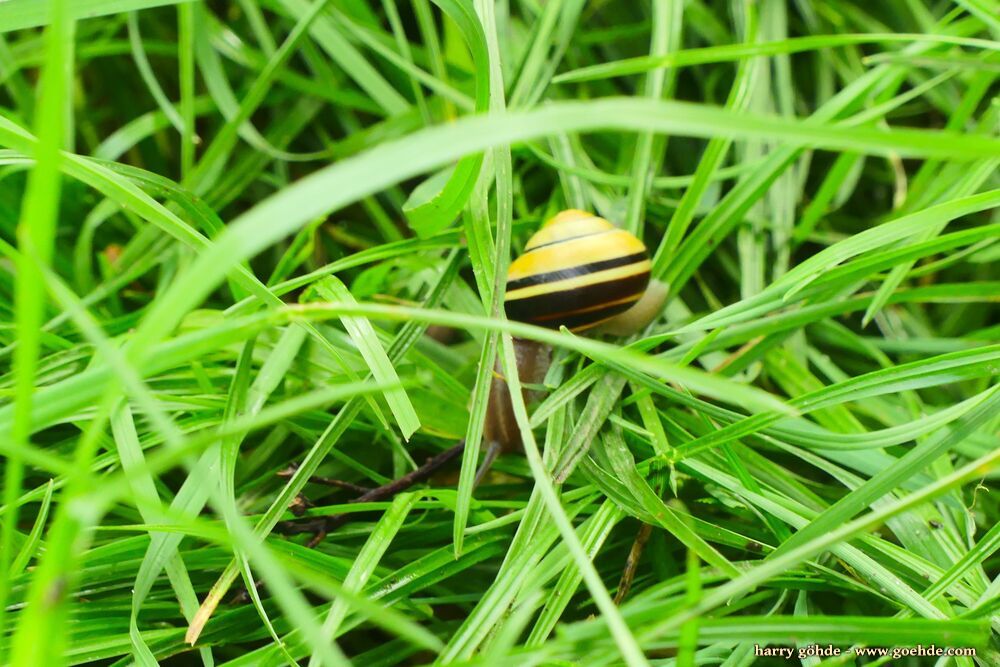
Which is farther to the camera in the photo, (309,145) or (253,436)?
(309,145)

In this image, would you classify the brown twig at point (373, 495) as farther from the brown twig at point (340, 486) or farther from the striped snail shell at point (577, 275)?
the striped snail shell at point (577, 275)

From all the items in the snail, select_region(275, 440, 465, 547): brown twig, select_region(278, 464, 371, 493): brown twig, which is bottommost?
select_region(275, 440, 465, 547): brown twig

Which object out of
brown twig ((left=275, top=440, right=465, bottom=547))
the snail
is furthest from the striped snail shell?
brown twig ((left=275, top=440, right=465, bottom=547))

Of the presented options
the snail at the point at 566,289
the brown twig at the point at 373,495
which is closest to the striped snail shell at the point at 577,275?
the snail at the point at 566,289

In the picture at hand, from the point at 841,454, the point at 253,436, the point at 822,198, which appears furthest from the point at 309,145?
the point at 841,454

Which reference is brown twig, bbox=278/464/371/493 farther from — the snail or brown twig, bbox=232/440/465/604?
the snail

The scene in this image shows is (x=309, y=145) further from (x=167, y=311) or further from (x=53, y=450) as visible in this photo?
(x=167, y=311)
